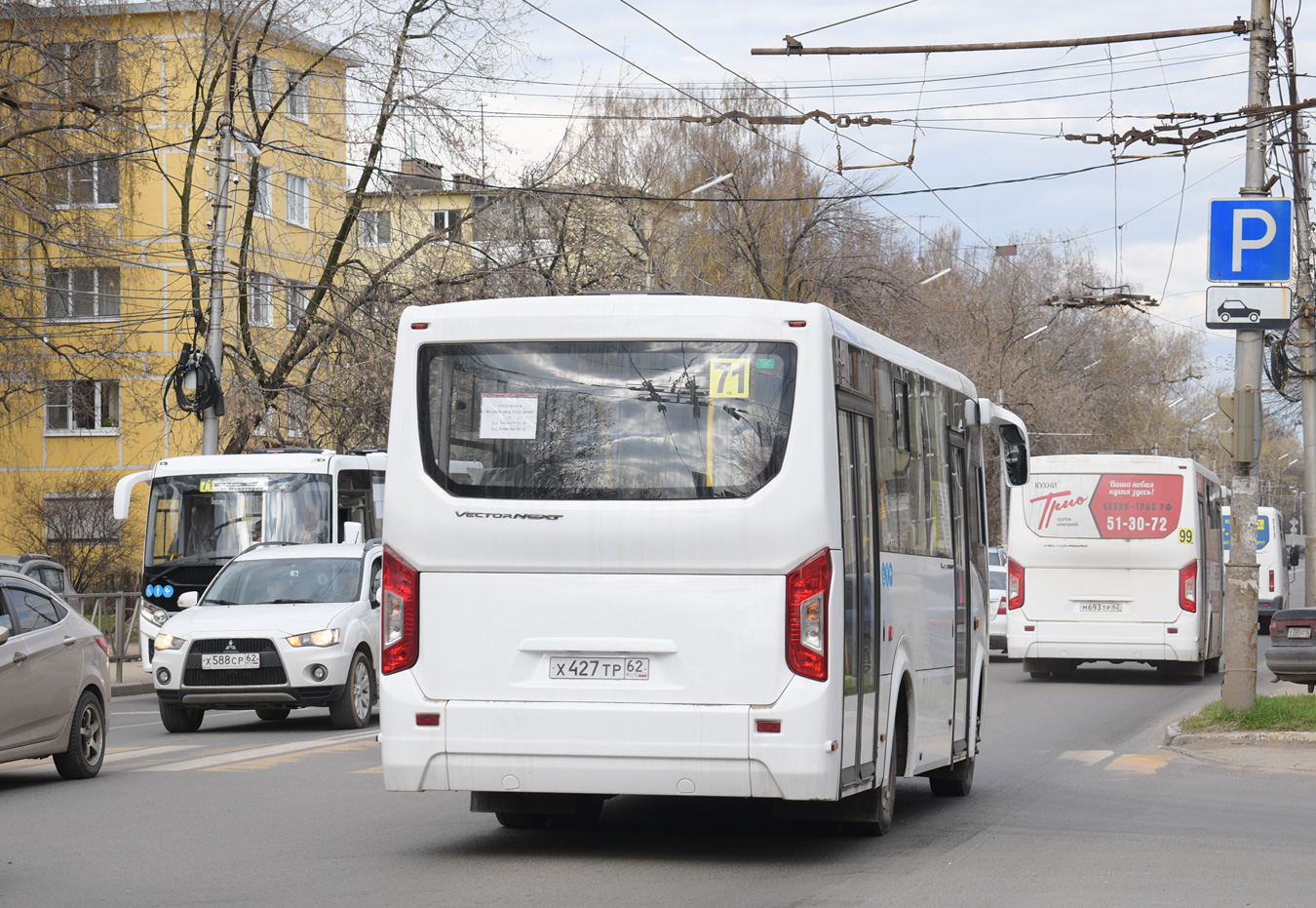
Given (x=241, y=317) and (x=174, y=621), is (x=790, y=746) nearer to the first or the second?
(x=174, y=621)

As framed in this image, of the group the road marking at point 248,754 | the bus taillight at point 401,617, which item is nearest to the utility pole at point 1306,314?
the road marking at point 248,754

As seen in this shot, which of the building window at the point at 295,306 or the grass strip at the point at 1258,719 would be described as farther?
the building window at the point at 295,306

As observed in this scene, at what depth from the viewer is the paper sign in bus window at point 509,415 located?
9.01m

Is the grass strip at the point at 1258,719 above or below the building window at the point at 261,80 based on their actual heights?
below

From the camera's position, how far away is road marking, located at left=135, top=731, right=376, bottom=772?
1394cm

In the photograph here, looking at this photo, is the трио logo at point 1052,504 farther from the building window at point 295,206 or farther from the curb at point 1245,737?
the building window at point 295,206

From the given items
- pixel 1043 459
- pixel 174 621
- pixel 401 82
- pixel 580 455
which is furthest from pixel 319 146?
pixel 580 455

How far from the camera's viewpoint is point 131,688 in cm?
2456

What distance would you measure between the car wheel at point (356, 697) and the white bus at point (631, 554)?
8.67 meters

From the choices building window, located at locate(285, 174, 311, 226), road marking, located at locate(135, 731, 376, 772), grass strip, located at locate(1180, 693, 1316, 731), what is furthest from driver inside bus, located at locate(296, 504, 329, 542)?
building window, located at locate(285, 174, 311, 226)

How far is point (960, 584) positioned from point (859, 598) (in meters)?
3.19

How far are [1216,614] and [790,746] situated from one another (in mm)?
19959

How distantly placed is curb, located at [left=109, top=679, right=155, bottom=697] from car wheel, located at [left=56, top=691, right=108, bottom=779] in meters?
10.9

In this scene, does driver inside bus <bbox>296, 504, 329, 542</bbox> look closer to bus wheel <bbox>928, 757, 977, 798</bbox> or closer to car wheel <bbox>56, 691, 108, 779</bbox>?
car wheel <bbox>56, 691, 108, 779</bbox>
